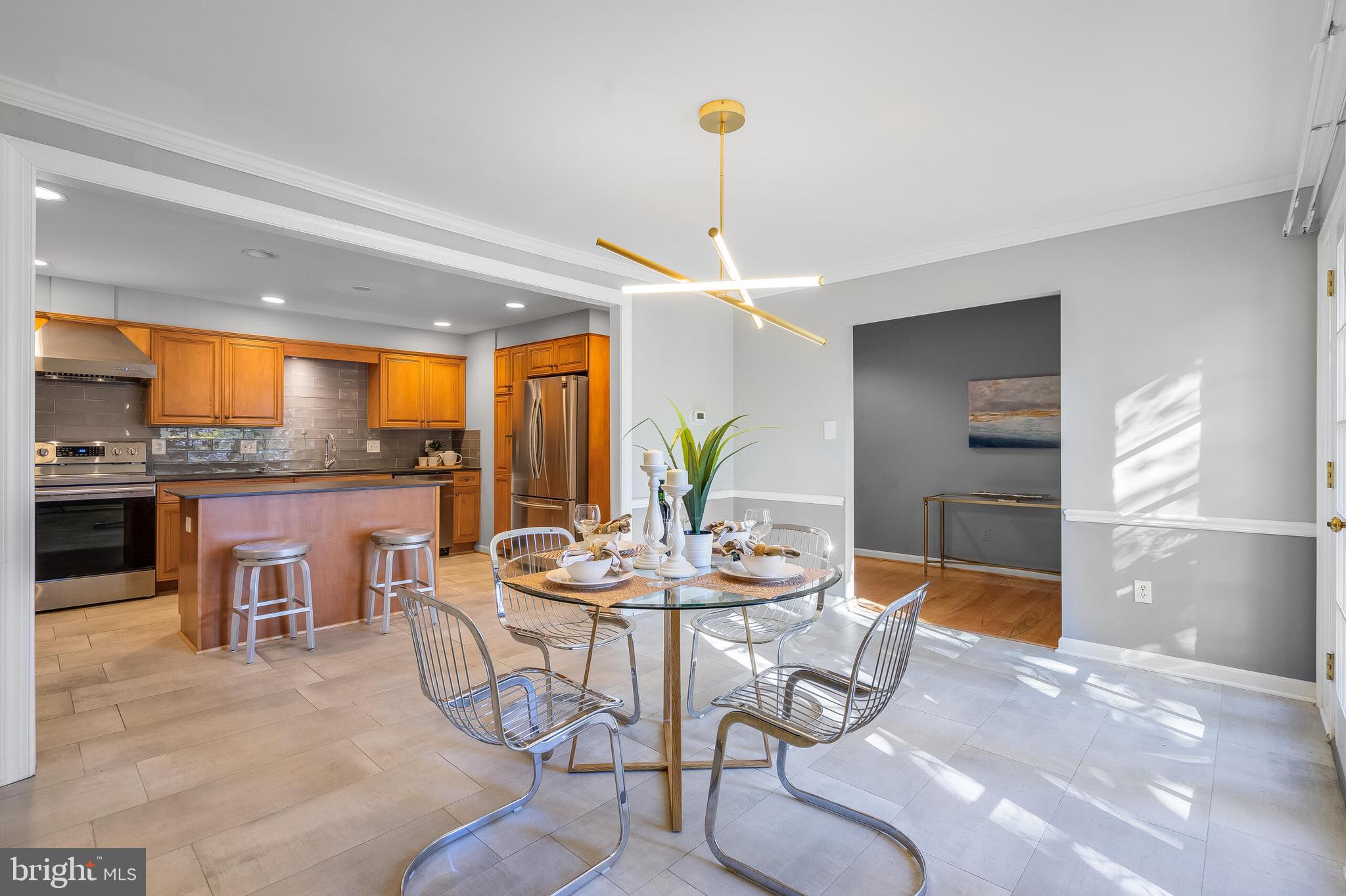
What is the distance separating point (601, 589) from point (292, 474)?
5326 mm

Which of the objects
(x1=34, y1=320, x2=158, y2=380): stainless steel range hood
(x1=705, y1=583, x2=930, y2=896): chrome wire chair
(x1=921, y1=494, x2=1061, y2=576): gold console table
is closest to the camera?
(x1=705, y1=583, x2=930, y2=896): chrome wire chair

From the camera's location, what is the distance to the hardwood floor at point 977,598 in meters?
4.16

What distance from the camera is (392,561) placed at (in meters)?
4.32

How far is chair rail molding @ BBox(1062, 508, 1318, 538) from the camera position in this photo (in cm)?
304

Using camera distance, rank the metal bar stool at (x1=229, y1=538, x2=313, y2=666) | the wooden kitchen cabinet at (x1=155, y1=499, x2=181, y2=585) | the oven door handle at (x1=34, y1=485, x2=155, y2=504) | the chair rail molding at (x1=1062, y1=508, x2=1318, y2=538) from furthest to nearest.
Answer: the wooden kitchen cabinet at (x1=155, y1=499, x2=181, y2=585)
the oven door handle at (x1=34, y1=485, x2=155, y2=504)
the metal bar stool at (x1=229, y1=538, x2=313, y2=666)
the chair rail molding at (x1=1062, y1=508, x2=1318, y2=538)

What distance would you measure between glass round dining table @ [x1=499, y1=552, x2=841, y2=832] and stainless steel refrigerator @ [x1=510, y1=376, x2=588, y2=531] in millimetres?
2937

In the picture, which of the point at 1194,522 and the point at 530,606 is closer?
the point at 1194,522

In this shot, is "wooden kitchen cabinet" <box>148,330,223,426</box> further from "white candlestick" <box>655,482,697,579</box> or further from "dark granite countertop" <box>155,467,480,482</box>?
"white candlestick" <box>655,482,697,579</box>

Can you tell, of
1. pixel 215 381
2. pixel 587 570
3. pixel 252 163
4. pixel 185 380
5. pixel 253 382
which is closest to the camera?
pixel 587 570

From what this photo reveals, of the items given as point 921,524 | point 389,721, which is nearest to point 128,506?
point 389,721

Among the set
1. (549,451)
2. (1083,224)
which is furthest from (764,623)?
(549,451)

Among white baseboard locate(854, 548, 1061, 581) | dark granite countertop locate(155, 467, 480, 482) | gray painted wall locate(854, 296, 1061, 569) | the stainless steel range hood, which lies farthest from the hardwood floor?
the stainless steel range hood

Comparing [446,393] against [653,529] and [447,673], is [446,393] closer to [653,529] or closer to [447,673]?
[653,529]

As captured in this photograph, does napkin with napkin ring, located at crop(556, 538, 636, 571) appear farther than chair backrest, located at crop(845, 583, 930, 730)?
Yes
